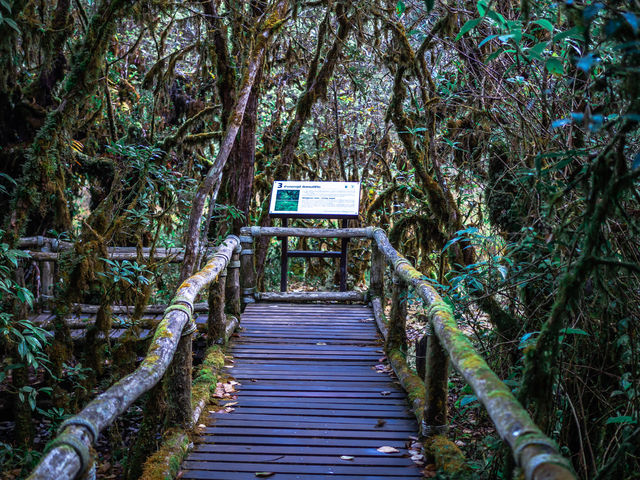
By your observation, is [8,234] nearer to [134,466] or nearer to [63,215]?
[63,215]

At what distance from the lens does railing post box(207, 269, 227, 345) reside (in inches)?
225

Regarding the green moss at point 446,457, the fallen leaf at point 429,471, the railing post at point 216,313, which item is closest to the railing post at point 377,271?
the railing post at point 216,313

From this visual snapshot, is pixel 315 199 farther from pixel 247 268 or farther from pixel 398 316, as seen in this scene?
pixel 398 316

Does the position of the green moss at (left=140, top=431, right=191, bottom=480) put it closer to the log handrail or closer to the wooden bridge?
the wooden bridge

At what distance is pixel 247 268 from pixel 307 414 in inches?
145

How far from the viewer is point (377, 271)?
8.02 m

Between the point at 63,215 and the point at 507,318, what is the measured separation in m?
5.45

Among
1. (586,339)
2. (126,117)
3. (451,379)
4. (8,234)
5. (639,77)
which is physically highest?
(126,117)

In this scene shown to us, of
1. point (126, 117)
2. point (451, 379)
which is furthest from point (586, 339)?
point (126, 117)

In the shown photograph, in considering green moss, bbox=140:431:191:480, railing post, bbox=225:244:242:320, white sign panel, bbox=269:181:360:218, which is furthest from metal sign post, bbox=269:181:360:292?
green moss, bbox=140:431:191:480

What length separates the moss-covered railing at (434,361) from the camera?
205 centimetres

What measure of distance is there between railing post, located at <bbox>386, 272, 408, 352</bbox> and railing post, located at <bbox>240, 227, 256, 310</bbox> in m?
2.76

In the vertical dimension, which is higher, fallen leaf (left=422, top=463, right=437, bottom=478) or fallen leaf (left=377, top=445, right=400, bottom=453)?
fallen leaf (left=422, top=463, right=437, bottom=478)

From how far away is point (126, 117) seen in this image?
10352 mm
